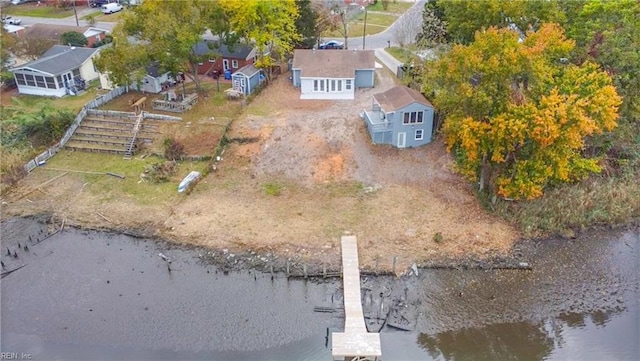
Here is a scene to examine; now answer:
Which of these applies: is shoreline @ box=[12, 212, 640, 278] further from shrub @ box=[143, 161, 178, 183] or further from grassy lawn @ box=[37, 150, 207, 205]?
shrub @ box=[143, 161, 178, 183]

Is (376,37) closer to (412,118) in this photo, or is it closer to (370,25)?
(370,25)

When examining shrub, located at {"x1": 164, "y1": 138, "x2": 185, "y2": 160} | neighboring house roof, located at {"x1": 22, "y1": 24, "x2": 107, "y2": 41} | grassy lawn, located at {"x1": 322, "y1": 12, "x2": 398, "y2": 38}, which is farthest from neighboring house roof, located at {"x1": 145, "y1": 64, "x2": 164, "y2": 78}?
grassy lawn, located at {"x1": 322, "y1": 12, "x2": 398, "y2": 38}

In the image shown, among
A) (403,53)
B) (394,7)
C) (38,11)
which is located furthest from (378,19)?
(38,11)

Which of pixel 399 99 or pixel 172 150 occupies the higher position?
pixel 399 99

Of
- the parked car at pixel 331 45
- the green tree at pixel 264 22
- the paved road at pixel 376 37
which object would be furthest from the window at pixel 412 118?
the parked car at pixel 331 45

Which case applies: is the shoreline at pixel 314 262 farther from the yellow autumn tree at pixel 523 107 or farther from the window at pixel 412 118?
the window at pixel 412 118
